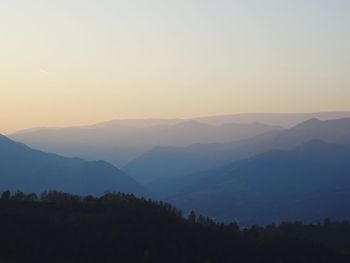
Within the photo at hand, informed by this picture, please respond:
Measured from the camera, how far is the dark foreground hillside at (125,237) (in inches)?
2196

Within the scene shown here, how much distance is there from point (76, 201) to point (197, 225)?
12.8 m

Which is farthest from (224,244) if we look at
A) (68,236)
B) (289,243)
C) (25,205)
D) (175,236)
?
(25,205)

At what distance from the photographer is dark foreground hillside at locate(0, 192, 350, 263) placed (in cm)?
5578

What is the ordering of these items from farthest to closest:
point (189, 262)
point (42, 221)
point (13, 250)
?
point (42, 221), point (189, 262), point (13, 250)

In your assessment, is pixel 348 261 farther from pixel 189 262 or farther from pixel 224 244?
pixel 189 262

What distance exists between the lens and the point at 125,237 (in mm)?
60625

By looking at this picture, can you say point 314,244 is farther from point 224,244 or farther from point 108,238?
point 108,238

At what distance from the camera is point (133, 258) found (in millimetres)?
56000

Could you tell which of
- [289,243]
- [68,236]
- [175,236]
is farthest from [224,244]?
[68,236]

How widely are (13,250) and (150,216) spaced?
61.0ft

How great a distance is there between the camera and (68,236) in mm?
59562

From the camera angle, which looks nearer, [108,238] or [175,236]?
[108,238]

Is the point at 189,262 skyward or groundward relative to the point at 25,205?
groundward

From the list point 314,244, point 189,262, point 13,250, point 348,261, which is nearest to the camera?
point 13,250
